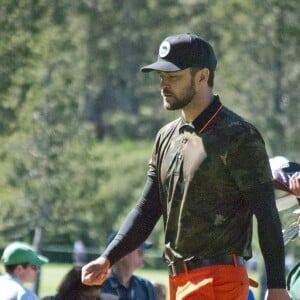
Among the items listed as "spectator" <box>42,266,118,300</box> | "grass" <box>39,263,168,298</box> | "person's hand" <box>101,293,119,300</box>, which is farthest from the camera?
"grass" <box>39,263,168,298</box>

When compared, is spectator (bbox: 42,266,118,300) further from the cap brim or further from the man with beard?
the cap brim

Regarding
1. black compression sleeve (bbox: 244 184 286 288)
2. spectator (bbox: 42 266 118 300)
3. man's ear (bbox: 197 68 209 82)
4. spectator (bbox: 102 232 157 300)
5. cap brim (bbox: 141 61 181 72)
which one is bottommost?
spectator (bbox: 102 232 157 300)

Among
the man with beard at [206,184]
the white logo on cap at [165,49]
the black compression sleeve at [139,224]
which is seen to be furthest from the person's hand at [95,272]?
the white logo on cap at [165,49]

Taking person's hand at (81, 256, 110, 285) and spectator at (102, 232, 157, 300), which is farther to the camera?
spectator at (102, 232, 157, 300)

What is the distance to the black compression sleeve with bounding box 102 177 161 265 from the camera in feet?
22.4

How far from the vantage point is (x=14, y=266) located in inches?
431

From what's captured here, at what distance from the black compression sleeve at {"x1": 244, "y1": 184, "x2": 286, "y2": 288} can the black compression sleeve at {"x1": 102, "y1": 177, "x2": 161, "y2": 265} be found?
67 centimetres

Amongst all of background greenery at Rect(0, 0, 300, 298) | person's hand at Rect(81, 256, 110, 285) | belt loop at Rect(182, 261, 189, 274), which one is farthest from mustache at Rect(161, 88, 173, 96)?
background greenery at Rect(0, 0, 300, 298)

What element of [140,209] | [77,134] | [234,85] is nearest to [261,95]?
[234,85]

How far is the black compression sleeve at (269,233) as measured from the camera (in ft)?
20.3

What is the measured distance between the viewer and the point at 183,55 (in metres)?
6.50

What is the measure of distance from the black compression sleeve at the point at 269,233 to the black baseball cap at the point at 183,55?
25.3 inches

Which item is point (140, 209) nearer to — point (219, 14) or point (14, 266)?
point (14, 266)

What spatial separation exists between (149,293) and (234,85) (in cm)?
2021
